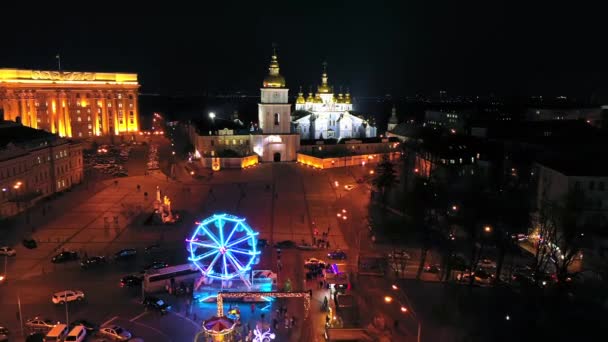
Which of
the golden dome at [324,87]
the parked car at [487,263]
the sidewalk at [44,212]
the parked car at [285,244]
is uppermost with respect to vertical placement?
the golden dome at [324,87]

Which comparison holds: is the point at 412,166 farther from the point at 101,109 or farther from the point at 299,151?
the point at 101,109

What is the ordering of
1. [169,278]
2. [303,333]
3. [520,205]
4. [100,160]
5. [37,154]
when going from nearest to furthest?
[303,333], [169,278], [520,205], [37,154], [100,160]

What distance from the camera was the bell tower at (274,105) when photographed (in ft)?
222

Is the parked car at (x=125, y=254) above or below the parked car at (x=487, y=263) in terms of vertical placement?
above

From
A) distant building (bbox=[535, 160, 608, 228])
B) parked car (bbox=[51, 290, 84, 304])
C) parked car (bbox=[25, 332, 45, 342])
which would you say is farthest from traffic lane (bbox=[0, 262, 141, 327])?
distant building (bbox=[535, 160, 608, 228])

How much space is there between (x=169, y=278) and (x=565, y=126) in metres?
50.0

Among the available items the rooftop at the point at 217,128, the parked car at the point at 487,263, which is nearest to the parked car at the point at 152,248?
the parked car at the point at 487,263

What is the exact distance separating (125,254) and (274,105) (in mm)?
40602

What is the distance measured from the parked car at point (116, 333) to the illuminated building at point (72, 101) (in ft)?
176

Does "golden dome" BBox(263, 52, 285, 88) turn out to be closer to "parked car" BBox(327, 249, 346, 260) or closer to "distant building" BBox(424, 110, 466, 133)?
"distant building" BBox(424, 110, 466, 133)

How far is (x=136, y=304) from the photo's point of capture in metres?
23.8

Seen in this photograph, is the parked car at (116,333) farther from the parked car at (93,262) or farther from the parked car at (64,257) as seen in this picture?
the parked car at (64,257)

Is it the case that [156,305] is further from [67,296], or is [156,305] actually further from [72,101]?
[72,101]

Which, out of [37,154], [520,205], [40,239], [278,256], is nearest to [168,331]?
[278,256]
